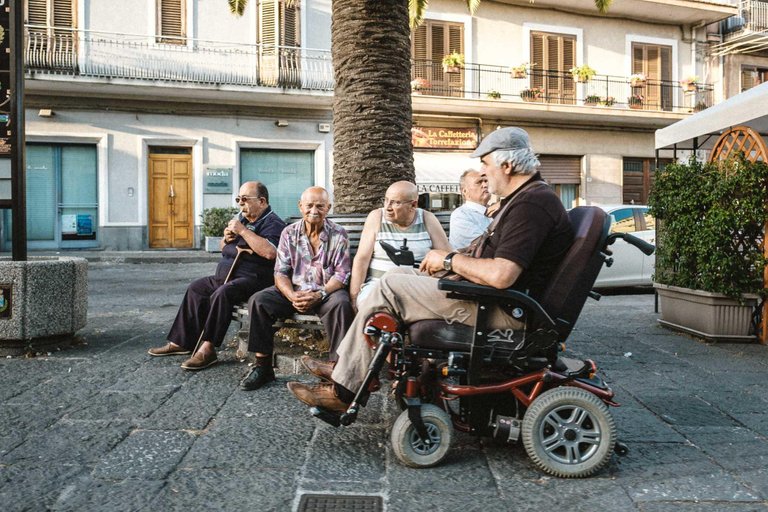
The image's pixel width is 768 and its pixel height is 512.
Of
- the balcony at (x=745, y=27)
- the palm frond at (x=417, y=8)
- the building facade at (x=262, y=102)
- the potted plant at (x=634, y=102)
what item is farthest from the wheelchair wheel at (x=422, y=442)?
the balcony at (x=745, y=27)

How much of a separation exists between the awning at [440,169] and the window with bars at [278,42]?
4.61 metres

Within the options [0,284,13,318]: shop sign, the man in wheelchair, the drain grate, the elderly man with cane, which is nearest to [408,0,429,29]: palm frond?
the elderly man with cane

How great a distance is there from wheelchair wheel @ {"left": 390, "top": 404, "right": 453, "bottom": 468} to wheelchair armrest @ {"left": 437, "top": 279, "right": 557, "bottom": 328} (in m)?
0.57

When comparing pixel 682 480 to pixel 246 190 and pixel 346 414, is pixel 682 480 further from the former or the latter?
pixel 246 190

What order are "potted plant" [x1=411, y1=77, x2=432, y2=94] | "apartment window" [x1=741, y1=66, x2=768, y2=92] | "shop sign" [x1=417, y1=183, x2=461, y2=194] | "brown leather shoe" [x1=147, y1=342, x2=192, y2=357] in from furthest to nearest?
"apartment window" [x1=741, y1=66, x2=768, y2=92], "shop sign" [x1=417, y1=183, x2=461, y2=194], "potted plant" [x1=411, y1=77, x2=432, y2=94], "brown leather shoe" [x1=147, y1=342, x2=192, y2=357]

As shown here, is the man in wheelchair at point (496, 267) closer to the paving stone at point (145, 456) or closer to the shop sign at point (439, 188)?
the paving stone at point (145, 456)

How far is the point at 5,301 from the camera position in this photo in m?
5.33

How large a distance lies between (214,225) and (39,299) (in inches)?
534

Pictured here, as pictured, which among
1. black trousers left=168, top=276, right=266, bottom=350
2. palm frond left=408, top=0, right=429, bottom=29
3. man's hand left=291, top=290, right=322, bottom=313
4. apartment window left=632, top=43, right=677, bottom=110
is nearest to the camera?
man's hand left=291, top=290, right=322, bottom=313

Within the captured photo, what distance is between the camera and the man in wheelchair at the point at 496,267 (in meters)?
3.09

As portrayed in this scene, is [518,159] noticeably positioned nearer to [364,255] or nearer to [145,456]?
[364,255]

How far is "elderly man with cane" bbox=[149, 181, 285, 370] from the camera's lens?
16.7 feet

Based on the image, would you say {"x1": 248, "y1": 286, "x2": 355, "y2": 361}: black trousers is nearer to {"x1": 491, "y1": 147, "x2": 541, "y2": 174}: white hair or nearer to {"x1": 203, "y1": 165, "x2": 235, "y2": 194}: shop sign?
{"x1": 491, "y1": 147, "x2": 541, "y2": 174}: white hair

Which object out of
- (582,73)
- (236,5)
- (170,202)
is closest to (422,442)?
(236,5)
